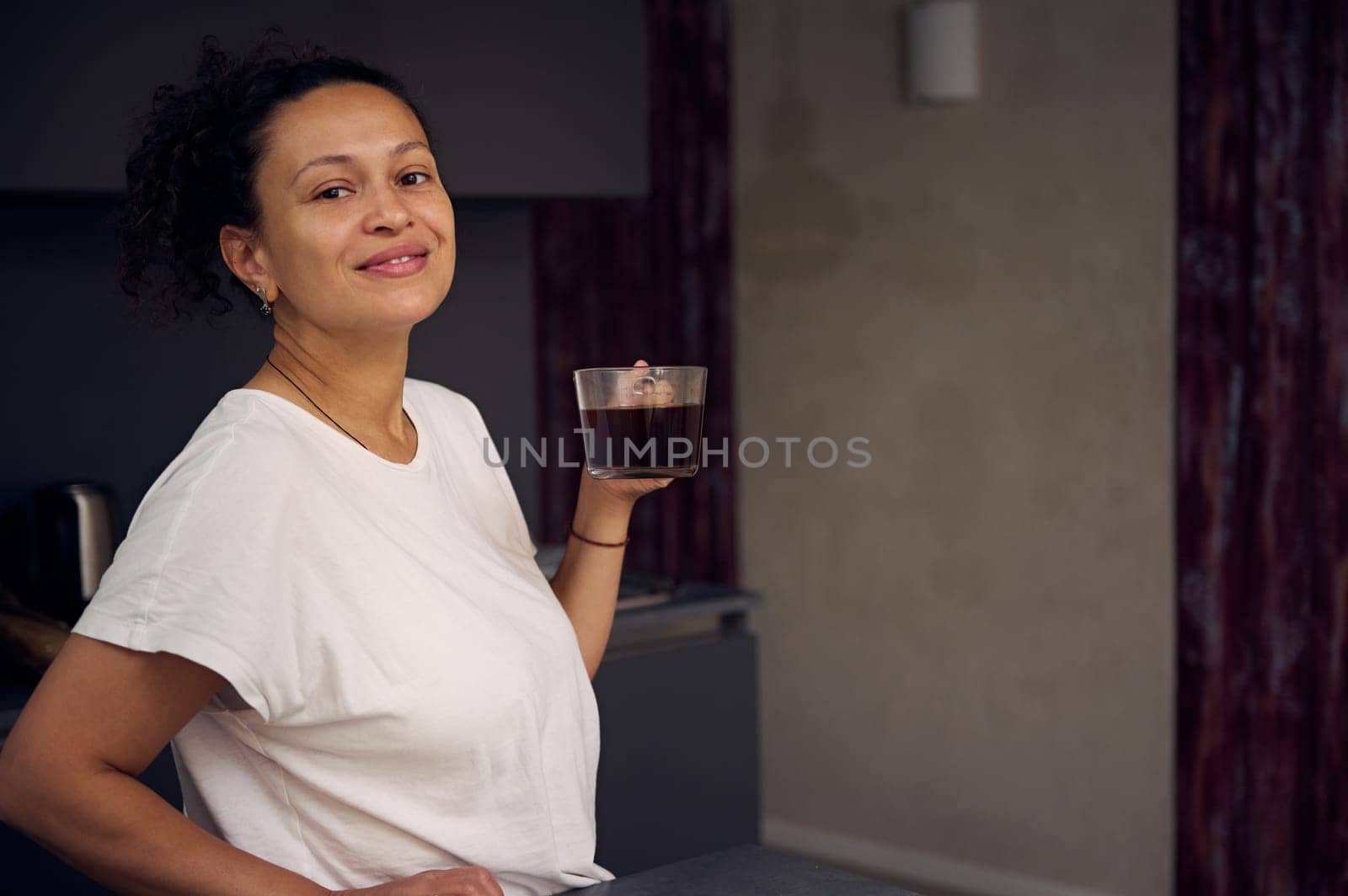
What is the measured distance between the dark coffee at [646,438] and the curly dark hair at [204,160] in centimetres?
36

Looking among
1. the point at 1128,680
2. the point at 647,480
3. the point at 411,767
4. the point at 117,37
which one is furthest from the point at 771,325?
the point at 411,767

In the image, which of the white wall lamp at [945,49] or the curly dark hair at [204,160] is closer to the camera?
the curly dark hair at [204,160]

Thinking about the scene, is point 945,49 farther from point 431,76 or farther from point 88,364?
point 88,364

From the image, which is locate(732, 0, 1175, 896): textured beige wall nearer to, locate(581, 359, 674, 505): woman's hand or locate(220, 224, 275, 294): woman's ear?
locate(581, 359, 674, 505): woman's hand

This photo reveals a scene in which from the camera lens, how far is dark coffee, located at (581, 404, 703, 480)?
133 centimetres

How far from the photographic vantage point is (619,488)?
1431 mm

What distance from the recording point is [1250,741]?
3002 millimetres

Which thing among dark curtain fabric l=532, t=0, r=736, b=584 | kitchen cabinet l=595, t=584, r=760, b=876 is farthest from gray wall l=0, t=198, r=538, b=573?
dark curtain fabric l=532, t=0, r=736, b=584

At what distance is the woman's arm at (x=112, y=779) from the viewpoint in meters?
1.00

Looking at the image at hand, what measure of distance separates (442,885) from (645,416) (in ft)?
1.53

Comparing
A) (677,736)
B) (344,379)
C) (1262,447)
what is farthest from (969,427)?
(344,379)

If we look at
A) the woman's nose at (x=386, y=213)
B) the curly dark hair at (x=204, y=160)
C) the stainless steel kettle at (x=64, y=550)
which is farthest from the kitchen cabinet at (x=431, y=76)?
the woman's nose at (x=386, y=213)

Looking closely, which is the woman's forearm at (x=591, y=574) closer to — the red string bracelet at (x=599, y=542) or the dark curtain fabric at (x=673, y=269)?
the red string bracelet at (x=599, y=542)

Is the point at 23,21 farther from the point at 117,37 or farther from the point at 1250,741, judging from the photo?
the point at 1250,741
